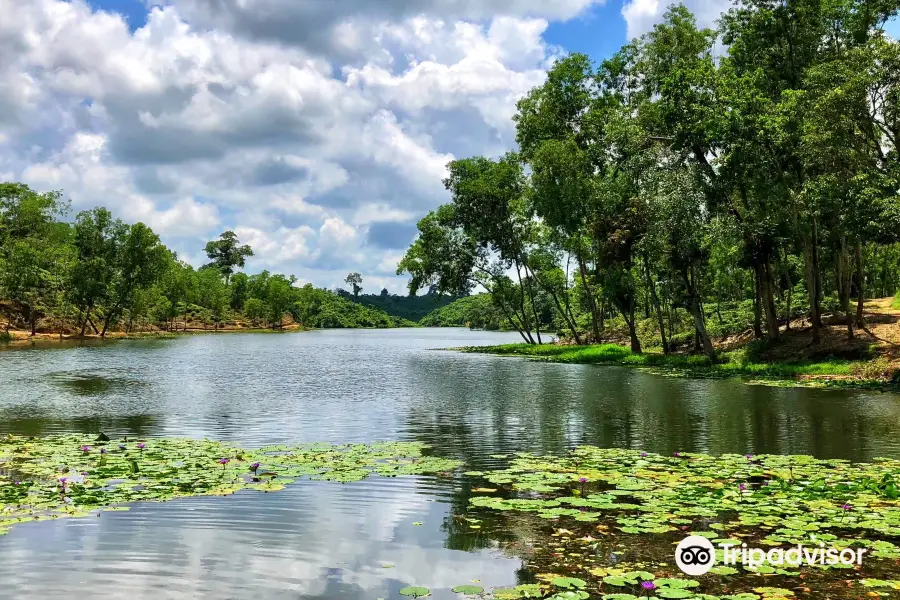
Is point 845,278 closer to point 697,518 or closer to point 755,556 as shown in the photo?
point 697,518

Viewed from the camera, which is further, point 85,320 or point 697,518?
point 85,320

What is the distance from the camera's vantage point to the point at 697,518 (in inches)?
362

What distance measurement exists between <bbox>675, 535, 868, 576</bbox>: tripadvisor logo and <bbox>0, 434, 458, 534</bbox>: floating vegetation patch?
244 inches

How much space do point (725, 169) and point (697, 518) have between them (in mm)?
31161

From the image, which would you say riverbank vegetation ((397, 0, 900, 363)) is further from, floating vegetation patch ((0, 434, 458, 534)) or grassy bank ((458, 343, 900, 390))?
floating vegetation patch ((0, 434, 458, 534))

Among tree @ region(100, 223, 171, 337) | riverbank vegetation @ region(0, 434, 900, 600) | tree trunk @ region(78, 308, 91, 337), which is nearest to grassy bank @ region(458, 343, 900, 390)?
riverbank vegetation @ region(0, 434, 900, 600)

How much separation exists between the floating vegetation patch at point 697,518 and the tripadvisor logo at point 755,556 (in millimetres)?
86

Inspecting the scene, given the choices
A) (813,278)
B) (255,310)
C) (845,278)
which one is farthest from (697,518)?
(255,310)

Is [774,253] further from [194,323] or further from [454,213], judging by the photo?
[194,323]

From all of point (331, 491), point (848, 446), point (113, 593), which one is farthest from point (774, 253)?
point (113, 593)

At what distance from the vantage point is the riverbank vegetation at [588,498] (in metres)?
6.97

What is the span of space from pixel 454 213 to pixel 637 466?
5114 cm

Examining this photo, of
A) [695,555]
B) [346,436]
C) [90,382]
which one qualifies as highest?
[90,382]

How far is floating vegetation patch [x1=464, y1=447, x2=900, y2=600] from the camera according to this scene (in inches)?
269
